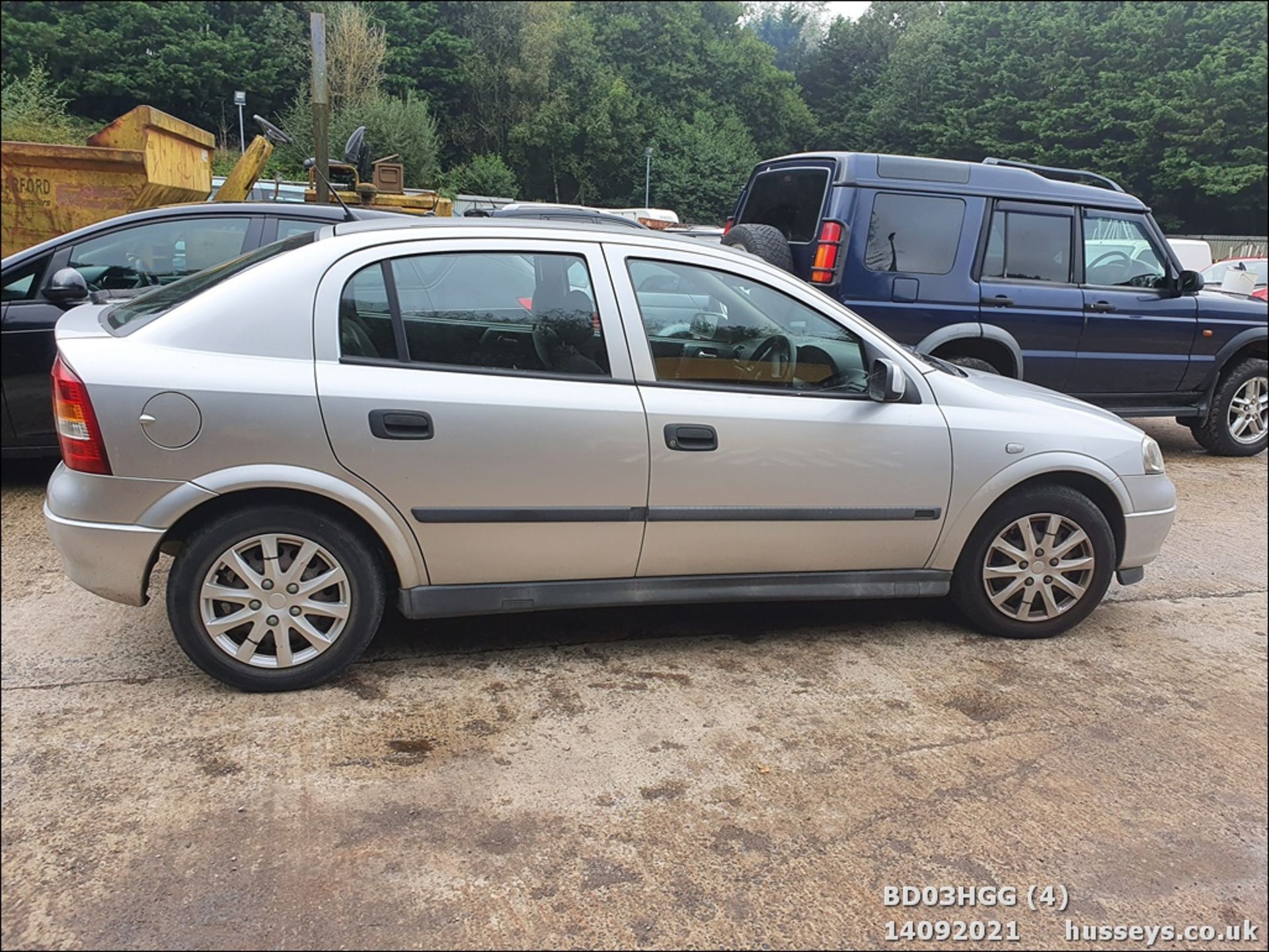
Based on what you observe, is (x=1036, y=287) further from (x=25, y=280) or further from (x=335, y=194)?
(x=25, y=280)

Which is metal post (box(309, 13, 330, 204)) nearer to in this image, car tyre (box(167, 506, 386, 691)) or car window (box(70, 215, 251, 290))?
car window (box(70, 215, 251, 290))

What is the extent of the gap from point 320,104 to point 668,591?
228 inches

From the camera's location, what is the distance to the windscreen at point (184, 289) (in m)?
3.27

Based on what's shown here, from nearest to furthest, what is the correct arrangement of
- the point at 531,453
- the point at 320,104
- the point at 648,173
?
the point at 531,453
the point at 320,104
the point at 648,173

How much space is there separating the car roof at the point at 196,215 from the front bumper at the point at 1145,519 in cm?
400

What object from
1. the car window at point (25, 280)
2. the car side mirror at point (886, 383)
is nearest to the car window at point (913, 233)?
the car side mirror at point (886, 383)

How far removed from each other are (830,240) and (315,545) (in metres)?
4.14

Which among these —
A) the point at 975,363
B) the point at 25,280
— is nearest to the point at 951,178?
the point at 975,363

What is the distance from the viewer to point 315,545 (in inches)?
123

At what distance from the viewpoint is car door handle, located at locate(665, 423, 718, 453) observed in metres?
3.38

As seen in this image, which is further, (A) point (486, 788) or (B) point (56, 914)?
(A) point (486, 788)

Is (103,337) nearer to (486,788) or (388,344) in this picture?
(388,344)

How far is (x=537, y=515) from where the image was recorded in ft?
10.9

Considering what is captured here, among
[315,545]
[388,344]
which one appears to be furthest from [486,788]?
[388,344]
